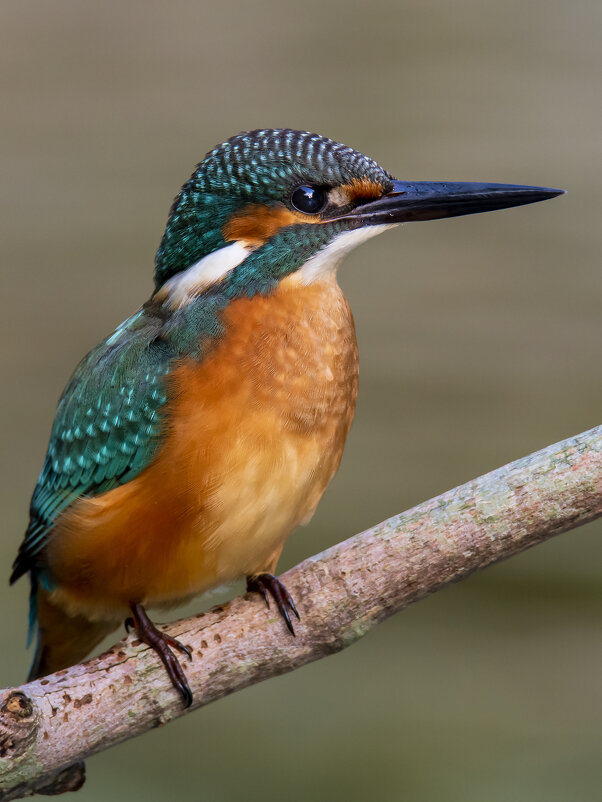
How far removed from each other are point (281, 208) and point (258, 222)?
0.03 meters

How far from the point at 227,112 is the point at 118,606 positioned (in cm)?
149

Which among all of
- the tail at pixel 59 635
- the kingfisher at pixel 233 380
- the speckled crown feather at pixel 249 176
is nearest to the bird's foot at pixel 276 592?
the kingfisher at pixel 233 380

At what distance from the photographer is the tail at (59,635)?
48.0 inches

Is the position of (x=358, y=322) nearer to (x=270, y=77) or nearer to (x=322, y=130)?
(x=322, y=130)

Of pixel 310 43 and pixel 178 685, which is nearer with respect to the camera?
pixel 178 685

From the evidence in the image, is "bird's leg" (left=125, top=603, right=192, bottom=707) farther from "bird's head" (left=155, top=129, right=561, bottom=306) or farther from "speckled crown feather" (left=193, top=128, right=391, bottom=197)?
"speckled crown feather" (left=193, top=128, right=391, bottom=197)

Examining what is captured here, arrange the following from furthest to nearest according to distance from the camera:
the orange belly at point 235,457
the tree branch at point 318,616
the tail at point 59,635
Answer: the tail at point 59,635
the orange belly at point 235,457
the tree branch at point 318,616

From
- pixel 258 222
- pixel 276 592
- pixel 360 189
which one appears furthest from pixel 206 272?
pixel 276 592

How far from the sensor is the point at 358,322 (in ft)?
7.59

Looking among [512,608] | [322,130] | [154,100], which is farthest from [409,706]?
[154,100]

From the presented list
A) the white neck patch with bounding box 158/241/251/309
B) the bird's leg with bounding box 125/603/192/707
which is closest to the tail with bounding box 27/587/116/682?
the bird's leg with bounding box 125/603/192/707

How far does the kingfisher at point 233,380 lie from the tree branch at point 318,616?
0.03m

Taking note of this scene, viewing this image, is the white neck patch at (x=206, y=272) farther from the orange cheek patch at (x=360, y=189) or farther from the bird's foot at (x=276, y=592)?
the bird's foot at (x=276, y=592)

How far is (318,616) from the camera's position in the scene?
39.1 inches
